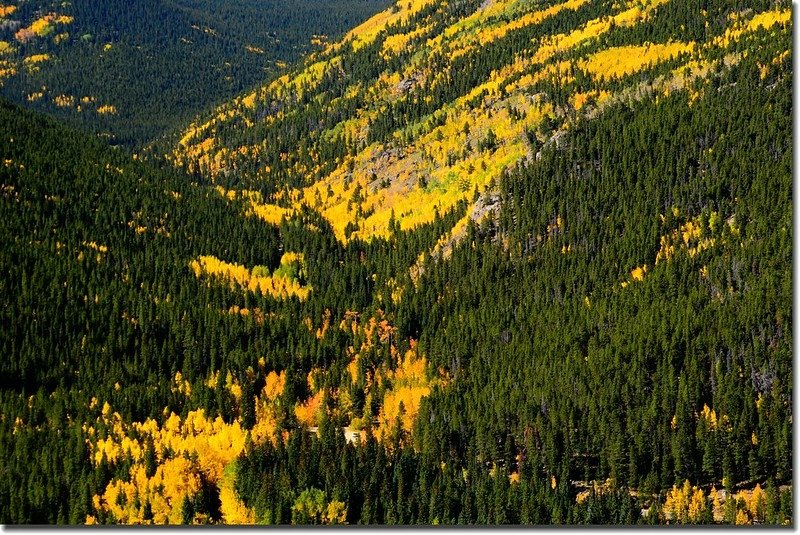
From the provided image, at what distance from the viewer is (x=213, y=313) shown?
15025cm

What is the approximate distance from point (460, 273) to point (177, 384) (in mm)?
53755

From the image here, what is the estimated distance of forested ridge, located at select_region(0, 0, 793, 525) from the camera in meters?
98.8

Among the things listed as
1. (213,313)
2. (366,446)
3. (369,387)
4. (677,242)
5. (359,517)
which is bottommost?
(359,517)

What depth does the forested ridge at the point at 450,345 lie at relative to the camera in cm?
9875

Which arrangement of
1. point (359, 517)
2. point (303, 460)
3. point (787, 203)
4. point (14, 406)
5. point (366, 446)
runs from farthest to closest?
point (787, 203) < point (14, 406) < point (366, 446) < point (303, 460) < point (359, 517)

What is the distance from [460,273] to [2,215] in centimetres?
7926

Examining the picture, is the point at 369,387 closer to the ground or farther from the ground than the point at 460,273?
closer to the ground

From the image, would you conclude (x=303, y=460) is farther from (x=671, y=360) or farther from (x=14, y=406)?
(x=671, y=360)

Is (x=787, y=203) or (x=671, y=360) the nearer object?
(x=671, y=360)

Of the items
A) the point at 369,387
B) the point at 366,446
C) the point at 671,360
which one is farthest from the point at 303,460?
the point at 671,360

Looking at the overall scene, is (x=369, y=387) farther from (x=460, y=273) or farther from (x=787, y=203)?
(x=787, y=203)

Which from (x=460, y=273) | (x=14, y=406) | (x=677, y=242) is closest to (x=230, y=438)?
(x=14, y=406)

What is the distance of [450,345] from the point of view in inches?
5541

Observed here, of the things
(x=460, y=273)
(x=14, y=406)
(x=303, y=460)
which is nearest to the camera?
(x=303, y=460)
